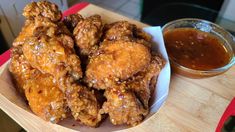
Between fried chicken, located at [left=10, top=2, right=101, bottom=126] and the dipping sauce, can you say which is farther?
the dipping sauce

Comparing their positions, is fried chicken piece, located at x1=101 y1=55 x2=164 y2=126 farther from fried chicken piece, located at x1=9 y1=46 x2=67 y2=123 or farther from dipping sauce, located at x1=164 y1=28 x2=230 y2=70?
dipping sauce, located at x1=164 y1=28 x2=230 y2=70

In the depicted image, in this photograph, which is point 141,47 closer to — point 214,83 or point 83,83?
point 83,83

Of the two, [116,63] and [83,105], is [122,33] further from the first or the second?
[83,105]

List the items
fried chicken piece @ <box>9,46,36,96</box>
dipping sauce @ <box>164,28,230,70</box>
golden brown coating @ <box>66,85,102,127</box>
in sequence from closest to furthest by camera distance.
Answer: golden brown coating @ <box>66,85,102,127</box> → fried chicken piece @ <box>9,46,36,96</box> → dipping sauce @ <box>164,28,230,70</box>

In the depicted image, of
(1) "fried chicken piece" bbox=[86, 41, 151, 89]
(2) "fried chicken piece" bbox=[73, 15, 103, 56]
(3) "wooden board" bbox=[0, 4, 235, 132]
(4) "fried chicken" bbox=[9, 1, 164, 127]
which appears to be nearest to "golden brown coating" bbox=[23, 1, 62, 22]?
(4) "fried chicken" bbox=[9, 1, 164, 127]

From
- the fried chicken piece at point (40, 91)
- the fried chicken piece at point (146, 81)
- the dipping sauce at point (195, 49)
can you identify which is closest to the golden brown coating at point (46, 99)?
the fried chicken piece at point (40, 91)
